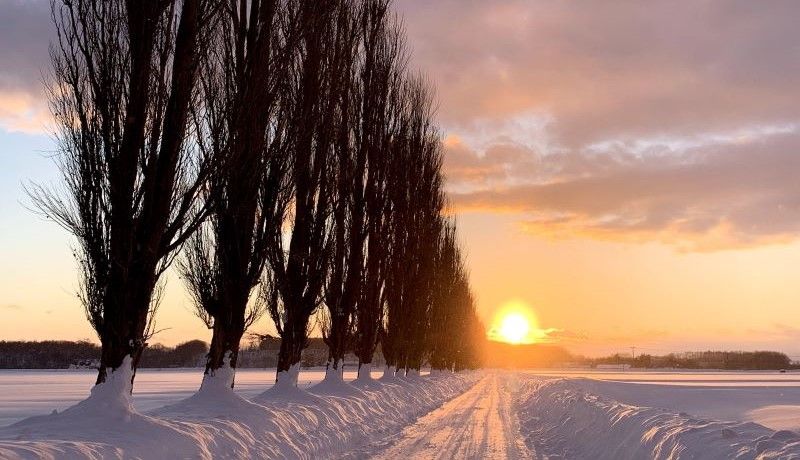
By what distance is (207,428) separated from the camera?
10.5 metres

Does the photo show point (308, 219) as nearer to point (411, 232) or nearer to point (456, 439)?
point (456, 439)

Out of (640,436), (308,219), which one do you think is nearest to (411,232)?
(308,219)

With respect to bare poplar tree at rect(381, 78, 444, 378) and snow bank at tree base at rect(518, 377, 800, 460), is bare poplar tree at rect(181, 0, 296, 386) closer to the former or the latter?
snow bank at tree base at rect(518, 377, 800, 460)

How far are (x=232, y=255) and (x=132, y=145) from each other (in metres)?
4.27

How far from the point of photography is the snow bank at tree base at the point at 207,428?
324 inches

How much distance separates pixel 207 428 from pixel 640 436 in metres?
6.52

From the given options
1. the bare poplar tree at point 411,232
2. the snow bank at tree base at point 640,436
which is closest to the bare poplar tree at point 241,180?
the snow bank at tree base at point 640,436

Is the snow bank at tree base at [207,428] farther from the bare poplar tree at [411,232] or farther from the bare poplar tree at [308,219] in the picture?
the bare poplar tree at [411,232]

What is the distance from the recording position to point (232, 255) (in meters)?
15.5

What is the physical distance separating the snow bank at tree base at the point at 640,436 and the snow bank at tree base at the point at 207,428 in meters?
3.88

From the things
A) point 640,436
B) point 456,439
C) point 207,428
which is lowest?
point 456,439

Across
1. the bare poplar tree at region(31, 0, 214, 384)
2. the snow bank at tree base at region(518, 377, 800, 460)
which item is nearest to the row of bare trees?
the bare poplar tree at region(31, 0, 214, 384)

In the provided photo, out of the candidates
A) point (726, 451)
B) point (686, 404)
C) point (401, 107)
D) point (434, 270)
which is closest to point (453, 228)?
point (434, 270)

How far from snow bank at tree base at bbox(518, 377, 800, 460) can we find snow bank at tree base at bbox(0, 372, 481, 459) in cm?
388
